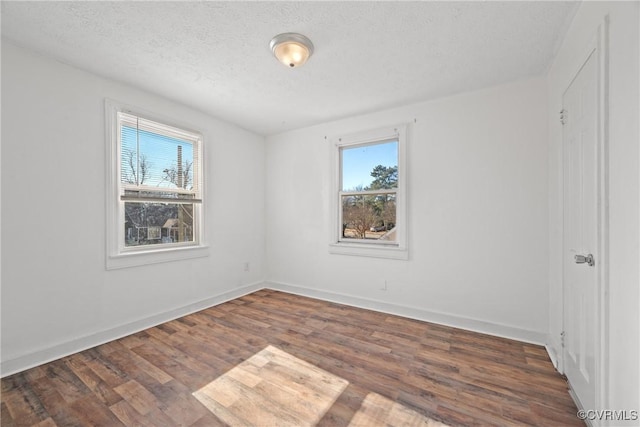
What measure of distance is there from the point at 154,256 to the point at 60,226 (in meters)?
0.85

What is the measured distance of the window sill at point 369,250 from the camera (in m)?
3.22

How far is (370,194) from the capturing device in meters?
3.53

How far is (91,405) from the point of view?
1.68 metres

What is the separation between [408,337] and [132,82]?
384cm

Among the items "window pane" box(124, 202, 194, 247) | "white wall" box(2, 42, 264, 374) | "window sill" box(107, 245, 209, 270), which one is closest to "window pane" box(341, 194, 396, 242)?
"window sill" box(107, 245, 209, 270)

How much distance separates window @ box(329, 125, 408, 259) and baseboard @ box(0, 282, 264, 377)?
1976mm

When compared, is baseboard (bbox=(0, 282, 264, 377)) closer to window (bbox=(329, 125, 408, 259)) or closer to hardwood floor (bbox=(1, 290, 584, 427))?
hardwood floor (bbox=(1, 290, 584, 427))

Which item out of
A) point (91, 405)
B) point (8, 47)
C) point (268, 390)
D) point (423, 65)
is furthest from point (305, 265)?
point (8, 47)

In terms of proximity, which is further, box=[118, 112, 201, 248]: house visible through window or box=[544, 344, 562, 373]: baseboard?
box=[118, 112, 201, 248]: house visible through window

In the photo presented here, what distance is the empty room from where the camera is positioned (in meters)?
1.57

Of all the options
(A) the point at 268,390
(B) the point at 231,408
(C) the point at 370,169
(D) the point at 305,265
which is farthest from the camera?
(D) the point at 305,265

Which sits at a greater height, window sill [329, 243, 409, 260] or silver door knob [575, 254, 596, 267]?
silver door knob [575, 254, 596, 267]

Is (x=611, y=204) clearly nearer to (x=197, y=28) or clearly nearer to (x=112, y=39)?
(x=197, y=28)

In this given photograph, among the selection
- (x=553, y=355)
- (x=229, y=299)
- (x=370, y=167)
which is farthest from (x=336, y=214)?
(x=553, y=355)
